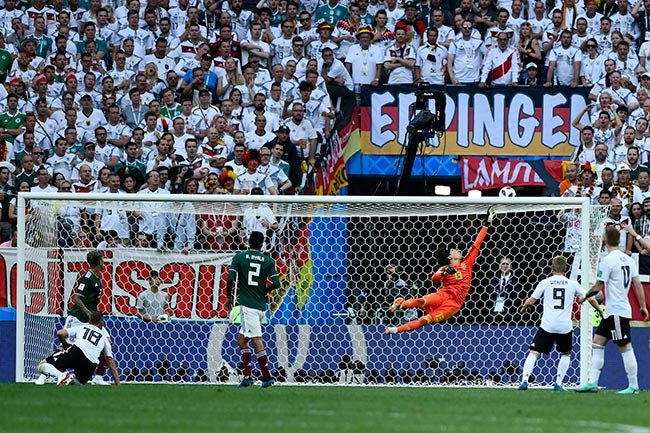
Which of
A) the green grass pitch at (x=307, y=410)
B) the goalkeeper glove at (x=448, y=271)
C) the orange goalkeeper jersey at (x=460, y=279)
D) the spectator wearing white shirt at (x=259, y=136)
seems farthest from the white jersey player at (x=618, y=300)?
the spectator wearing white shirt at (x=259, y=136)

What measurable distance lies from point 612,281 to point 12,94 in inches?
447

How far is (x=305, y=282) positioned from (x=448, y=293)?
1950 millimetres

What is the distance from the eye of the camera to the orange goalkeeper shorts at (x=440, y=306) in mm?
18422

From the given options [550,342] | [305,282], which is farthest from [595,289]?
[305,282]

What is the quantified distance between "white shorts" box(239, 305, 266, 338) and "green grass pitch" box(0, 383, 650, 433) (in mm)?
977

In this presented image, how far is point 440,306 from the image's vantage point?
18484mm

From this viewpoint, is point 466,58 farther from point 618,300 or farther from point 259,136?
point 618,300

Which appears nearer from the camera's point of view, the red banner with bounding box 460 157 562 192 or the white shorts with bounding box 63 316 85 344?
the white shorts with bounding box 63 316 85 344

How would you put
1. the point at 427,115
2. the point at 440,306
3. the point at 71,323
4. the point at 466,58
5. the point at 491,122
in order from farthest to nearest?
the point at 466,58 → the point at 491,122 → the point at 427,115 → the point at 440,306 → the point at 71,323

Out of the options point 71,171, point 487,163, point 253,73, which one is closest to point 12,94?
point 71,171

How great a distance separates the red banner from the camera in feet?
74.7

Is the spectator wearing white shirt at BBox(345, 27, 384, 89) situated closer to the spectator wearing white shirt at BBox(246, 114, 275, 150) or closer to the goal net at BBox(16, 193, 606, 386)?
the spectator wearing white shirt at BBox(246, 114, 275, 150)

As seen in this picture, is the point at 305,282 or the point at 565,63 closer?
the point at 305,282

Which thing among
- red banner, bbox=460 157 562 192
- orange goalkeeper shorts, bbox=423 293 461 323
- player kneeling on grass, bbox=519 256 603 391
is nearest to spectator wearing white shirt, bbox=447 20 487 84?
red banner, bbox=460 157 562 192
